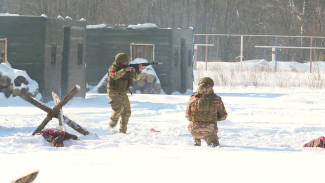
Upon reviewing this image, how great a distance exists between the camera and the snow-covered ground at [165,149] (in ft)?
18.8

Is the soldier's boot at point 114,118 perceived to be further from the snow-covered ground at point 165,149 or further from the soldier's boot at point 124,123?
the snow-covered ground at point 165,149

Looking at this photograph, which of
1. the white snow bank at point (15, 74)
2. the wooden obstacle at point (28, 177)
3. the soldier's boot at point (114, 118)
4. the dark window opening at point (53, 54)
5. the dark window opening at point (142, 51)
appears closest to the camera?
the wooden obstacle at point (28, 177)

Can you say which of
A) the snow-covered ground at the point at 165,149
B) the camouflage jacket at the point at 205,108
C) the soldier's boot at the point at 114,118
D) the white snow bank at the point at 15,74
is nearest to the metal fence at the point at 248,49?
the snow-covered ground at the point at 165,149

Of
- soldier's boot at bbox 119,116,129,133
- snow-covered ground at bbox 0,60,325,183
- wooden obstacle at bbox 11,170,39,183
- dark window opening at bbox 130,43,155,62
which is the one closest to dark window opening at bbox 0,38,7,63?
snow-covered ground at bbox 0,60,325,183

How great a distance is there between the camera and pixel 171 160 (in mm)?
6633

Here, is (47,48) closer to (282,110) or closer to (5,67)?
(5,67)

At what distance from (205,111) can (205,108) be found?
0.18ft

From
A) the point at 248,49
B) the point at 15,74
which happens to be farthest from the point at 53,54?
the point at 248,49

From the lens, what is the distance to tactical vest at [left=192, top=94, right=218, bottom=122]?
29.2 feet

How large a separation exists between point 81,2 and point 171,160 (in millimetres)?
33007

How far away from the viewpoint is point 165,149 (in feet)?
25.8

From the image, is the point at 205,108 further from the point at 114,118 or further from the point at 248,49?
the point at 248,49

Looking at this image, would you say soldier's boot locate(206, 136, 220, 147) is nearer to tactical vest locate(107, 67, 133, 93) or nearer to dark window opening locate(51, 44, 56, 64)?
tactical vest locate(107, 67, 133, 93)

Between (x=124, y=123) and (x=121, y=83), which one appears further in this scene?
(x=124, y=123)
